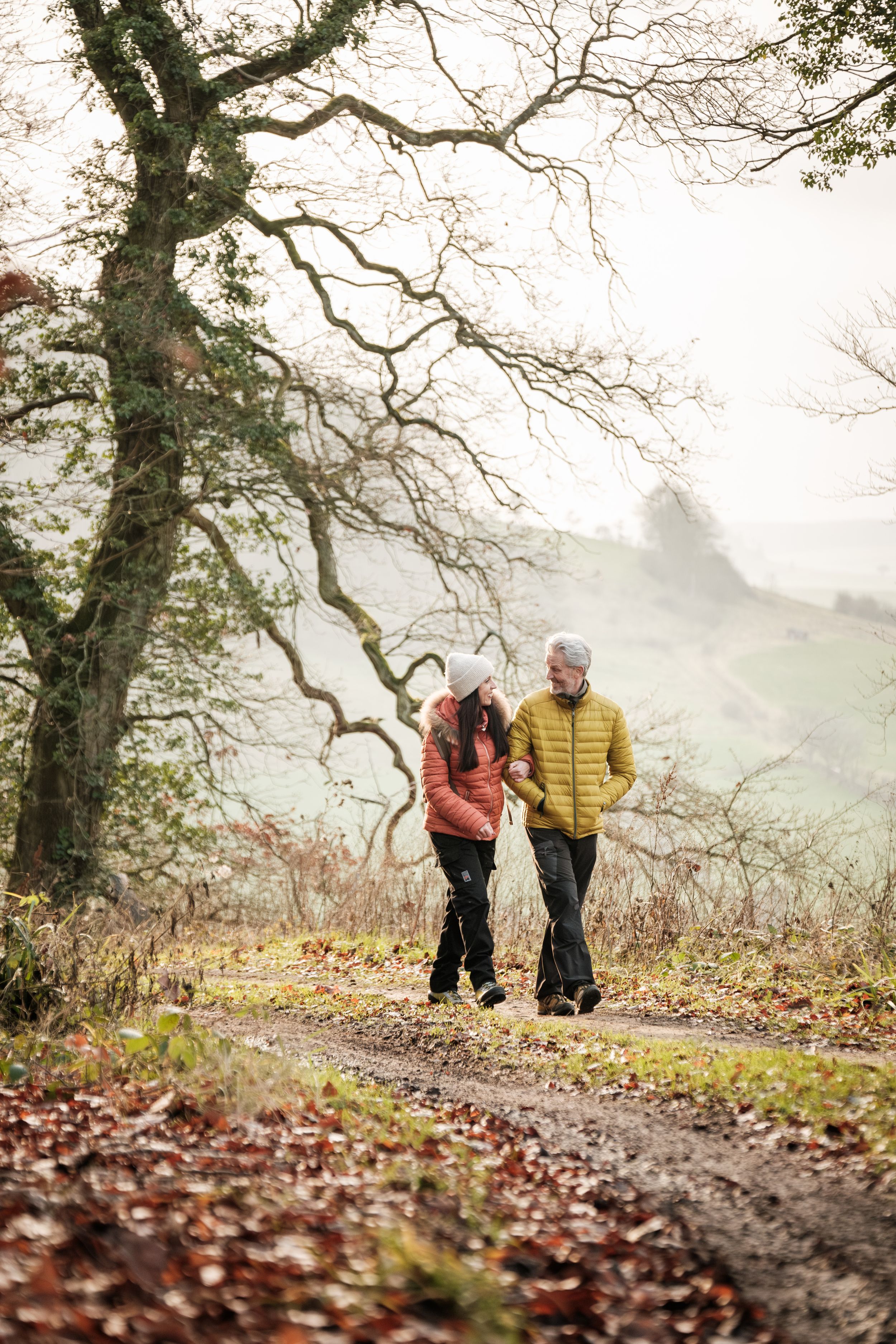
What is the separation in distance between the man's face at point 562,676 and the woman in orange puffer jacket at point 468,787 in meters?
0.38

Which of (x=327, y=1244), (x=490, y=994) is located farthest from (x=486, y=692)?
(x=327, y=1244)

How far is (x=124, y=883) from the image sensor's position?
41.5 ft

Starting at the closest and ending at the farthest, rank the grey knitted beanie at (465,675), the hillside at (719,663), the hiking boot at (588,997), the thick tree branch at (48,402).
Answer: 1. the hiking boot at (588,997)
2. the grey knitted beanie at (465,675)
3. the thick tree branch at (48,402)
4. the hillside at (719,663)

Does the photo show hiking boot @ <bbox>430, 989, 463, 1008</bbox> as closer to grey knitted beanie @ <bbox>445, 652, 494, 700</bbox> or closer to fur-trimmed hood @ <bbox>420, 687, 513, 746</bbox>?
fur-trimmed hood @ <bbox>420, 687, 513, 746</bbox>

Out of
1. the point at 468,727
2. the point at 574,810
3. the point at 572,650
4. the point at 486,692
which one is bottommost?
the point at 574,810

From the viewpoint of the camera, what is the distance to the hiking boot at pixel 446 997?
6.98 meters

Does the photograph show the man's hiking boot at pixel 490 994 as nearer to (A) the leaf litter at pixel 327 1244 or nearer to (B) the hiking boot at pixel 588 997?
(B) the hiking boot at pixel 588 997

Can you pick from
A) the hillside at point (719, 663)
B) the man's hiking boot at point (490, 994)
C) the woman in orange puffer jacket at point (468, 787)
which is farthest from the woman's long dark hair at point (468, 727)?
the hillside at point (719, 663)

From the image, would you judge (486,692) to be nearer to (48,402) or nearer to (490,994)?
(490,994)

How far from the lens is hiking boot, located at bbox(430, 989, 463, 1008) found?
22.9 ft

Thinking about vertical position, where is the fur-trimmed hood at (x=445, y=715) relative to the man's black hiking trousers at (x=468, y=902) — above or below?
above

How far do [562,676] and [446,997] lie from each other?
2377mm

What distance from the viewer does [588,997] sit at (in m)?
6.43

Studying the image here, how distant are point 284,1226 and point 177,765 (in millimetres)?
10701
